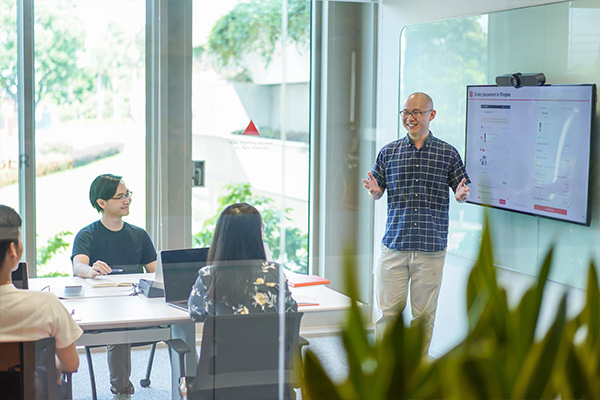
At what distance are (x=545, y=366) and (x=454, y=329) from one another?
2.51 metres

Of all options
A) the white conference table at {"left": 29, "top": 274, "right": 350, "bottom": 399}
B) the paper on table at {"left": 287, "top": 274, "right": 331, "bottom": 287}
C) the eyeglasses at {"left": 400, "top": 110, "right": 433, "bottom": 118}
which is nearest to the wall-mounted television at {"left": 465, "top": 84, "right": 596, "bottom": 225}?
the eyeglasses at {"left": 400, "top": 110, "right": 433, "bottom": 118}

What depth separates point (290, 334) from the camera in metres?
3.15

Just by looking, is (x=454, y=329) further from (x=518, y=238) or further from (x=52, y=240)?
(x=52, y=240)

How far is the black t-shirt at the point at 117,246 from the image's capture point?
3.00m

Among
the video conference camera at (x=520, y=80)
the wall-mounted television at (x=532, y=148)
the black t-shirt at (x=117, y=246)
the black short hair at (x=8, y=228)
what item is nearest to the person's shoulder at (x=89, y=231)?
the black t-shirt at (x=117, y=246)

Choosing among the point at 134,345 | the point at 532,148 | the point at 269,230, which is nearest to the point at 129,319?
the point at 134,345

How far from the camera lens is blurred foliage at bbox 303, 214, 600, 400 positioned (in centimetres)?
86

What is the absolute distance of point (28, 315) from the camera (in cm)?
262

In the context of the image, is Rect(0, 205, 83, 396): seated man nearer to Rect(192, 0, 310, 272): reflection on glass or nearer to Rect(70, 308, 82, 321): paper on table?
Rect(70, 308, 82, 321): paper on table

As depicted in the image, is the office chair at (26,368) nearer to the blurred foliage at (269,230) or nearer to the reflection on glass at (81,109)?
the reflection on glass at (81,109)

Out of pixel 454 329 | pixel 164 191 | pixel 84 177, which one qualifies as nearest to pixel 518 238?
pixel 454 329

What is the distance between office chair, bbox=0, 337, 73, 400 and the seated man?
27 millimetres

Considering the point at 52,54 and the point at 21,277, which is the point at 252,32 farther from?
the point at 21,277

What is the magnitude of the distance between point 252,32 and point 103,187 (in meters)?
1.05
